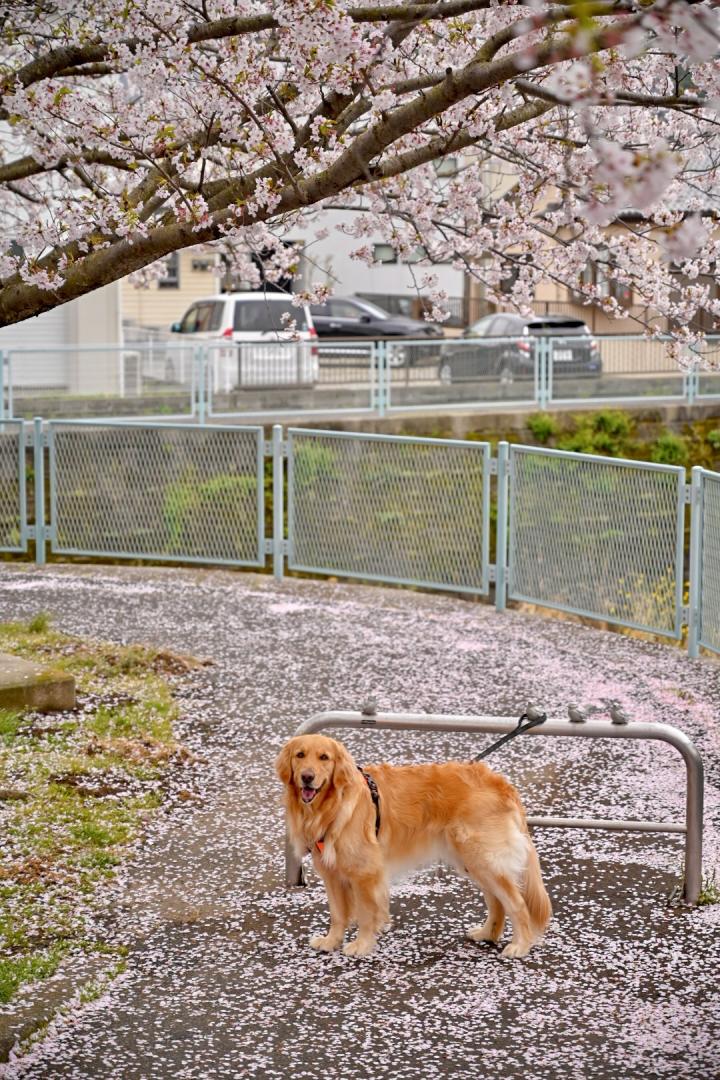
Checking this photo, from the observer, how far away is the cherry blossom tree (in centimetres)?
562

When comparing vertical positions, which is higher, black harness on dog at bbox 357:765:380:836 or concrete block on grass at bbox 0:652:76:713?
black harness on dog at bbox 357:765:380:836

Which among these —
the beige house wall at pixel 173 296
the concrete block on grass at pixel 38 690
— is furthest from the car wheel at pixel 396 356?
the beige house wall at pixel 173 296

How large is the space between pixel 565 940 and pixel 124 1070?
6.86 ft

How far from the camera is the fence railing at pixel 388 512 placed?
12703 millimetres

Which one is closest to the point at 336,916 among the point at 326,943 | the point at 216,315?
the point at 326,943

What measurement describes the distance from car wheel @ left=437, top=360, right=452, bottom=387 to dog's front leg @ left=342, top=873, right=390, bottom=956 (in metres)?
18.5

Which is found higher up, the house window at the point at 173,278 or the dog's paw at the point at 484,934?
the house window at the point at 173,278

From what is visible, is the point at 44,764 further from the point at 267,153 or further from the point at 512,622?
the point at 512,622

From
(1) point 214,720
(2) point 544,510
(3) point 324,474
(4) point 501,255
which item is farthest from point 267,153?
(3) point 324,474

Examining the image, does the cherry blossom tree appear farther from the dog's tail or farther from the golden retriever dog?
the dog's tail

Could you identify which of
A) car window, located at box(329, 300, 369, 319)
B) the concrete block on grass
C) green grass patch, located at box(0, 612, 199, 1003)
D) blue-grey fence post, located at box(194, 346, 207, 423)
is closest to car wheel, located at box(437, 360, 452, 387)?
blue-grey fence post, located at box(194, 346, 207, 423)

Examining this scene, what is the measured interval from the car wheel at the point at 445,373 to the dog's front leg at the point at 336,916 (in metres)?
18.4

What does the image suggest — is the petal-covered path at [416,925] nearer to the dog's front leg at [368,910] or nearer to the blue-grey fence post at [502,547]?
the dog's front leg at [368,910]

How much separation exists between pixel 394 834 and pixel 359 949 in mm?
500
